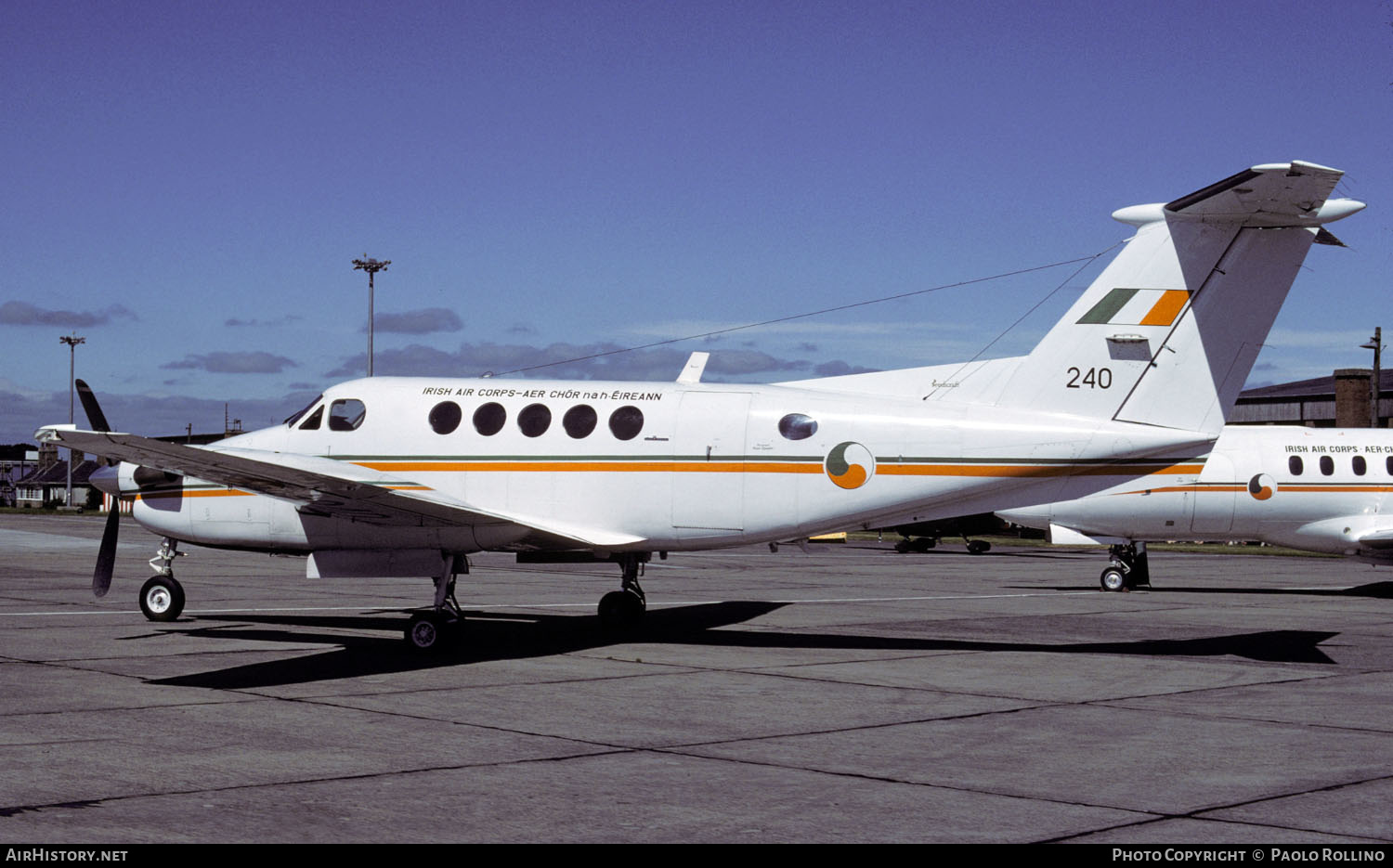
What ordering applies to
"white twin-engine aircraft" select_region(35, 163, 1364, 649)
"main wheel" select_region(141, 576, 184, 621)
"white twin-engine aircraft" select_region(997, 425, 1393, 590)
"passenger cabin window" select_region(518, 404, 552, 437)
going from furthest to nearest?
"white twin-engine aircraft" select_region(997, 425, 1393, 590) < "main wheel" select_region(141, 576, 184, 621) < "passenger cabin window" select_region(518, 404, 552, 437) < "white twin-engine aircraft" select_region(35, 163, 1364, 649)

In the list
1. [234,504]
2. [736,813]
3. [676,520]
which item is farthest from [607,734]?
[234,504]

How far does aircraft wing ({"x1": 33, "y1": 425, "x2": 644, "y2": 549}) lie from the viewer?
43.8 ft

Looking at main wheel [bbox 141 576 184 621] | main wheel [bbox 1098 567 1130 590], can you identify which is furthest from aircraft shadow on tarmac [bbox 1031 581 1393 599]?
main wheel [bbox 141 576 184 621]

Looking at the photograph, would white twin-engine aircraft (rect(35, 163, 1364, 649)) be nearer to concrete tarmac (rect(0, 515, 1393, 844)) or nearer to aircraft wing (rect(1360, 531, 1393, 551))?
concrete tarmac (rect(0, 515, 1393, 844))

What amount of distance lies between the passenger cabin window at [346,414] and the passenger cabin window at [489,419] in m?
1.56

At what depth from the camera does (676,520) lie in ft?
52.5

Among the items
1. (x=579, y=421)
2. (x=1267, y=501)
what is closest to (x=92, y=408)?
(x=579, y=421)

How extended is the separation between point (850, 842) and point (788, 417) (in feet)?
30.6

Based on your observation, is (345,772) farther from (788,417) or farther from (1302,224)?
(1302,224)

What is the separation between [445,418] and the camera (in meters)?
16.8

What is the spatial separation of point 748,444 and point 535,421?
278 centimetres

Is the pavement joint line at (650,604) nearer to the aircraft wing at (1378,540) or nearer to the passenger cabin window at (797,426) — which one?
the aircraft wing at (1378,540)

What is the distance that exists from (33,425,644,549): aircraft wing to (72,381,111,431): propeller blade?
1.40 meters

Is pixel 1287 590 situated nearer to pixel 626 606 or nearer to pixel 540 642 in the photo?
pixel 626 606
